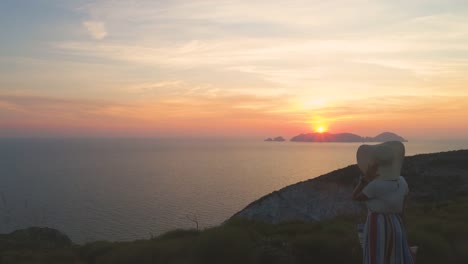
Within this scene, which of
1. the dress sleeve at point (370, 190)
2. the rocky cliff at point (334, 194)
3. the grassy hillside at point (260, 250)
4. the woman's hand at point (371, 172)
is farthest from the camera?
the rocky cliff at point (334, 194)

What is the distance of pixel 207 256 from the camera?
7.95 meters

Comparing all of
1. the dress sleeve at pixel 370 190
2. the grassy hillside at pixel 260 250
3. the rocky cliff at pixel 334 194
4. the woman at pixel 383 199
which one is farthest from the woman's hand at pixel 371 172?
the rocky cliff at pixel 334 194

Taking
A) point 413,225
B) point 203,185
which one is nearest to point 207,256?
point 413,225

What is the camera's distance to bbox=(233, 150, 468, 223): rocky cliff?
743 inches

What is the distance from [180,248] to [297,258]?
93.2 inches

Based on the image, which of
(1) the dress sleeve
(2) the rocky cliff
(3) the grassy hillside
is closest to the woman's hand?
(1) the dress sleeve

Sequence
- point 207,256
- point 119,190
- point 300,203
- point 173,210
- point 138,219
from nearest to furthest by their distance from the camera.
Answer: point 207,256 < point 300,203 < point 138,219 < point 173,210 < point 119,190

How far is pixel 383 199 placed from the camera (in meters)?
4.95

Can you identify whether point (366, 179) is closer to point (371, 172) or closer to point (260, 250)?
point (371, 172)

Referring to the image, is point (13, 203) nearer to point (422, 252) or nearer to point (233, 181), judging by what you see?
point (233, 181)

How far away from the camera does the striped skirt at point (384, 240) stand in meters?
5.01

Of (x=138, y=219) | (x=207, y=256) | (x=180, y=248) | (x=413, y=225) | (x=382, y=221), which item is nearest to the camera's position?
(x=382, y=221)

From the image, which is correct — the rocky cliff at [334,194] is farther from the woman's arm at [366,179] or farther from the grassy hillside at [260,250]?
the woman's arm at [366,179]

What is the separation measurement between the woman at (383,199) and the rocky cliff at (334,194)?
13041 mm
